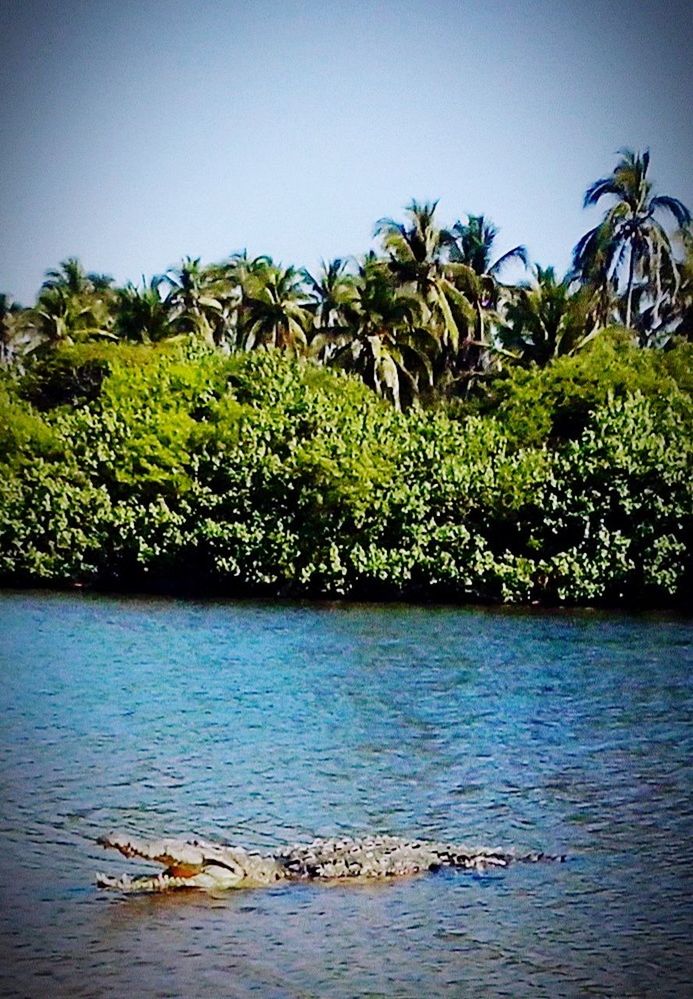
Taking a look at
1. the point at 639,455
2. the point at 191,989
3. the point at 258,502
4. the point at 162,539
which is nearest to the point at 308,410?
the point at 258,502

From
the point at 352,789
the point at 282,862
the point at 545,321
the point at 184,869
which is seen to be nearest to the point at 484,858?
the point at 282,862

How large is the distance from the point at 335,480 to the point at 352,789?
5342 millimetres

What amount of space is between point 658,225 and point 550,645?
8.33 feet

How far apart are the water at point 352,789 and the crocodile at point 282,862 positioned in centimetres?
6

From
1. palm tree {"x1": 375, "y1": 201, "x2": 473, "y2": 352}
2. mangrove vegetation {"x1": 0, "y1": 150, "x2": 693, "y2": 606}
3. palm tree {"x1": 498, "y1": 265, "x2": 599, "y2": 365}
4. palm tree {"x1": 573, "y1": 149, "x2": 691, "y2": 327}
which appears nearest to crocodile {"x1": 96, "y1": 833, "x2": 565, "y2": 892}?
palm tree {"x1": 573, "y1": 149, "x2": 691, "y2": 327}

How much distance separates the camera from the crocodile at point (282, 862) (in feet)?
12.6

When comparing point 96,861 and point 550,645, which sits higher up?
point 550,645

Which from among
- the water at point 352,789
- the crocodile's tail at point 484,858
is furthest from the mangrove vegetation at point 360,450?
the crocodile's tail at point 484,858

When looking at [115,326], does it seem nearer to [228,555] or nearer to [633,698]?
[228,555]

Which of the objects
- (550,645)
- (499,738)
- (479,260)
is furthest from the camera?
(479,260)

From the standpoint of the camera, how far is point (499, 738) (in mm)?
5977

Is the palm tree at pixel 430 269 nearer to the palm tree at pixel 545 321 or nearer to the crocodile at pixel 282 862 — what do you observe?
the palm tree at pixel 545 321

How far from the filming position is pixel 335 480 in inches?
410

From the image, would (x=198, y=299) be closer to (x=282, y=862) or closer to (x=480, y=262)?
(x=480, y=262)
